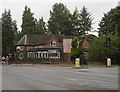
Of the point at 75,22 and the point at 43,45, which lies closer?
the point at 43,45

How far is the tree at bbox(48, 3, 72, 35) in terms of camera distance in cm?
9081

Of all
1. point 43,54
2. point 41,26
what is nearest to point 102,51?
point 43,54

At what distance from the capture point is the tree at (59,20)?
298ft

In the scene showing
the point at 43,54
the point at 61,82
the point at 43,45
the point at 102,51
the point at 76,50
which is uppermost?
the point at 43,45

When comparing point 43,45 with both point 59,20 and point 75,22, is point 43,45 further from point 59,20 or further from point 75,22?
point 59,20

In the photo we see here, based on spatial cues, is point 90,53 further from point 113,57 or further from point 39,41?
A: point 39,41

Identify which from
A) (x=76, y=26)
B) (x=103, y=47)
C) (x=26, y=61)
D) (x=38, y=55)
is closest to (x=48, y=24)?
(x=76, y=26)

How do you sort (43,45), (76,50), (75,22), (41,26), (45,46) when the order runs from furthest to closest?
1. (41,26)
2. (75,22)
3. (43,45)
4. (45,46)
5. (76,50)

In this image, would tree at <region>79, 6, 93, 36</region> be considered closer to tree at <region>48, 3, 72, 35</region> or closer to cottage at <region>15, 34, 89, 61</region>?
tree at <region>48, 3, 72, 35</region>

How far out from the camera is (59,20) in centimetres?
9962

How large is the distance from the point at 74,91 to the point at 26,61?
45.5 metres

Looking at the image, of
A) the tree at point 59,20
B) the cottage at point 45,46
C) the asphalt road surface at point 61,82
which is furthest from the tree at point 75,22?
the asphalt road surface at point 61,82

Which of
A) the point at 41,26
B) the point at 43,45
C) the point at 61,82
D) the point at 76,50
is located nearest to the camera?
the point at 61,82

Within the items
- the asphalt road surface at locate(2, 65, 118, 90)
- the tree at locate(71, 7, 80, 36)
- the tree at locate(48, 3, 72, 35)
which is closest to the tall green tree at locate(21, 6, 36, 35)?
the tree at locate(48, 3, 72, 35)
